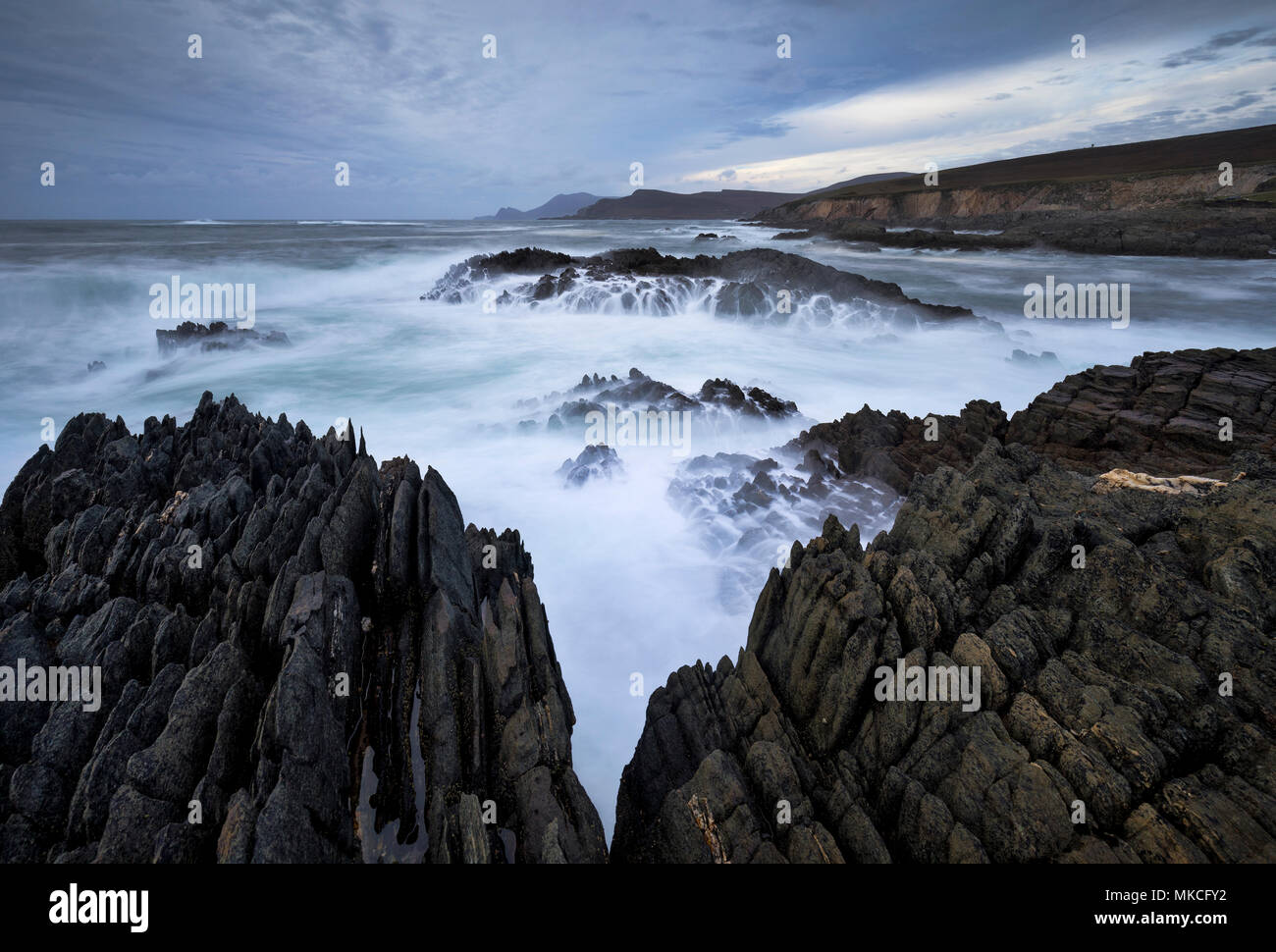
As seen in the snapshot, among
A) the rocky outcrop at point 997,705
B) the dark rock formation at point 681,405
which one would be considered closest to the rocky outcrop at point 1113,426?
the dark rock formation at point 681,405

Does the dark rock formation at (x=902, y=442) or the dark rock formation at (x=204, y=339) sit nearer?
the dark rock formation at (x=902, y=442)

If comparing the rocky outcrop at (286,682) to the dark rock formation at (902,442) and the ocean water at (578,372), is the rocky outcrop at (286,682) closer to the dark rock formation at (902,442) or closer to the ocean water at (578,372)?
the ocean water at (578,372)

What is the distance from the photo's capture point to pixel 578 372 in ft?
82.2

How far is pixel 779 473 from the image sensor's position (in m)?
14.9

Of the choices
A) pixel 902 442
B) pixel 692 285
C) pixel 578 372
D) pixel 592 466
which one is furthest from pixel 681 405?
pixel 692 285

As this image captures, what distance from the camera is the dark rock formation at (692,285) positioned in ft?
108

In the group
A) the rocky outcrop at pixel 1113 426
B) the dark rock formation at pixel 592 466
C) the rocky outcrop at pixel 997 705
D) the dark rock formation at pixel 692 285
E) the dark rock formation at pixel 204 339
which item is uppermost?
the dark rock formation at pixel 692 285

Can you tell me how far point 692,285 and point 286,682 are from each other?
35925 millimetres

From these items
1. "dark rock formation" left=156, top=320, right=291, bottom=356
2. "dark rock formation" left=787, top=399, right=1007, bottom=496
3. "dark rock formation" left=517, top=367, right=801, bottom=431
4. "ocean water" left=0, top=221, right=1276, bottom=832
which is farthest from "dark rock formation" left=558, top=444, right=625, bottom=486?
"dark rock formation" left=156, top=320, right=291, bottom=356

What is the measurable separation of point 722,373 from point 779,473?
1099 centimetres

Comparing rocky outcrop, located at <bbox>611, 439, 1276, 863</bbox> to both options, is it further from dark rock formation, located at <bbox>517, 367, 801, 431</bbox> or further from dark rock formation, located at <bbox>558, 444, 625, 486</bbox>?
dark rock formation, located at <bbox>517, 367, 801, 431</bbox>

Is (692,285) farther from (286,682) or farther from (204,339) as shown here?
(286,682)

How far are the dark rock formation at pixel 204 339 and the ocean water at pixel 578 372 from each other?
748 mm

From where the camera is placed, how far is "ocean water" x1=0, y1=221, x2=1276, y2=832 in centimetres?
1109
